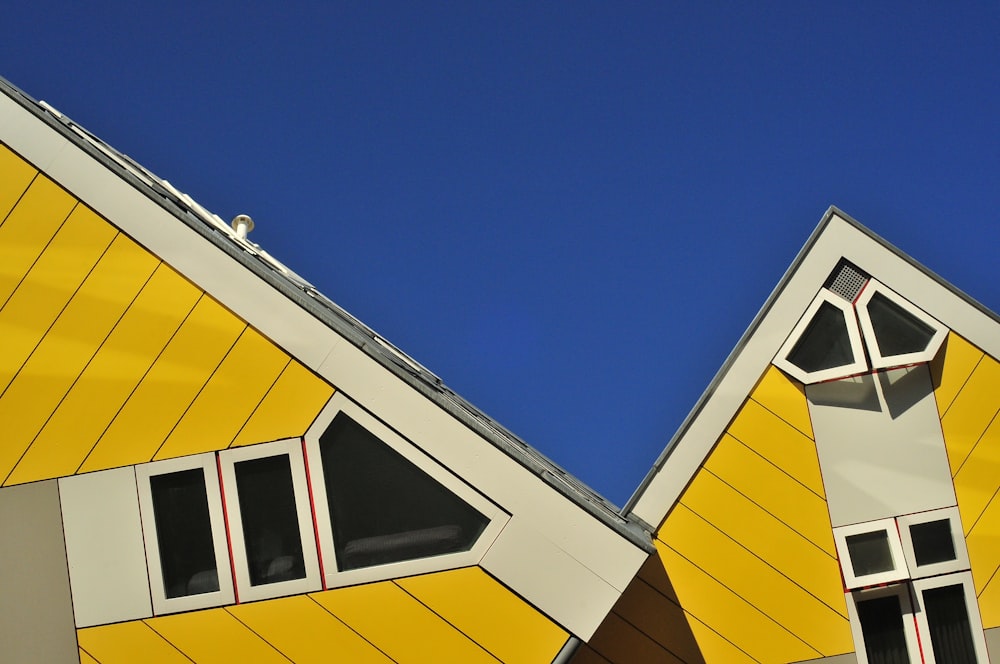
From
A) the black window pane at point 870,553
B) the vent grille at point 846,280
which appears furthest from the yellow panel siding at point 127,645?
the vent grille at point 846,280

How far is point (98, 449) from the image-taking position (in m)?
6.18

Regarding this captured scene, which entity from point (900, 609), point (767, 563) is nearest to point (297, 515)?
point (767, 563)

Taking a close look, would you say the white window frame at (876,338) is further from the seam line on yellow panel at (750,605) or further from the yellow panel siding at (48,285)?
the yellow panel siding at (48,285)

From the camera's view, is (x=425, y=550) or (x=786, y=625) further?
(x=786, y=625)

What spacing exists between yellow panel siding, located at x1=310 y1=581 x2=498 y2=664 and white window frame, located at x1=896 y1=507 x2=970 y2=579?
149 inches

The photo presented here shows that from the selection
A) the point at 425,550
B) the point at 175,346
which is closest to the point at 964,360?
the point at 425,550

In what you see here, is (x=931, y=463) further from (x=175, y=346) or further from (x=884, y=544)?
(x=175, y=346)

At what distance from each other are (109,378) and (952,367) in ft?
22.3

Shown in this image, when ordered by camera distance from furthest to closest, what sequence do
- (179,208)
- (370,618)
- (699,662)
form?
(699,662) → (179,208) → (370,618)

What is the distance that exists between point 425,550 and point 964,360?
5115 millimetres

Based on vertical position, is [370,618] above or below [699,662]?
below

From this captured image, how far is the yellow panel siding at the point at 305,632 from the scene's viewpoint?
19.0 feet

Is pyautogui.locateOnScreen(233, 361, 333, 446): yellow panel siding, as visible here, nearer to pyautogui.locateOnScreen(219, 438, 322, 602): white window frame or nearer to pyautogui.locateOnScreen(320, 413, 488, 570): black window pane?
pyautogui.locateOnScreen(219, 438, 322, 602): white window frame

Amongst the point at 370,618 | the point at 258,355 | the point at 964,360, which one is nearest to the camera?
the point at 370,618
